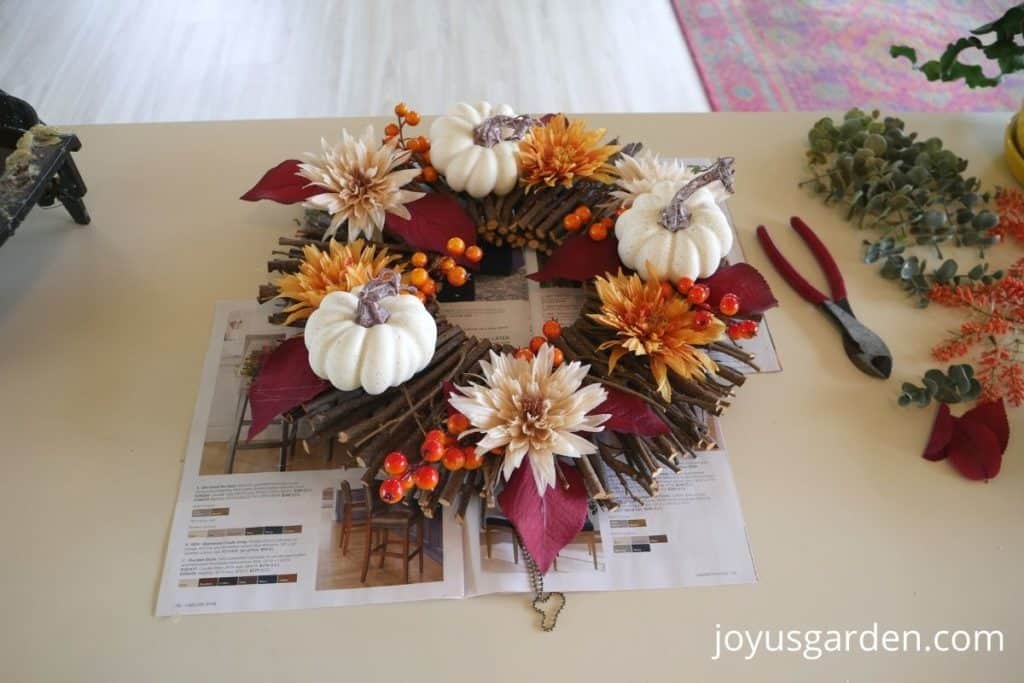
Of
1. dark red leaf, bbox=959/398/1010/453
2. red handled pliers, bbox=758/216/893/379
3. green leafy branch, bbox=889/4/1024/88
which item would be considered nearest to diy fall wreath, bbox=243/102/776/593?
red handled pliers, bbox=758/216/893/379

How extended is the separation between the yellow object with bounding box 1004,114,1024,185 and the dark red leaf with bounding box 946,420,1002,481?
19.0 inches

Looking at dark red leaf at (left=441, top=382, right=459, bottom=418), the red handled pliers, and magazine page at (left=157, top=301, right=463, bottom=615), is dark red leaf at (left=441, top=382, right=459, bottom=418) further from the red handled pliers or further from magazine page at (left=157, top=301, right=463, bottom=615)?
the red handled pliers

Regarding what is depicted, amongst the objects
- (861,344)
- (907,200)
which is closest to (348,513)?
(861,344)

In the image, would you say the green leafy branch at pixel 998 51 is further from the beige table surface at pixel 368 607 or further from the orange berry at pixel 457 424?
the orange berry at pixel 457 424

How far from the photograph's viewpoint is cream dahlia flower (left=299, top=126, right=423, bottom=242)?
76cm

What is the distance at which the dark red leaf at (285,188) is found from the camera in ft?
2.63

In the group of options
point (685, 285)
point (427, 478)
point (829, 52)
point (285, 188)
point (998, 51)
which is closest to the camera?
point (427, 478)

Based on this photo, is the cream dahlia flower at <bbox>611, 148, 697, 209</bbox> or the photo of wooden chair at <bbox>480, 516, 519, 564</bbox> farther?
the cream dahlia flower at <bbox>611, 148, 697, 209</bbox>

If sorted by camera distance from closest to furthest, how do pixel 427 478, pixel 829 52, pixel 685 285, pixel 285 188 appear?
1. pixel 427 478
2. pixel 685 285
3. pixel 285 188
4. pixel 829 52

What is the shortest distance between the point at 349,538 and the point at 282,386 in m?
0.17

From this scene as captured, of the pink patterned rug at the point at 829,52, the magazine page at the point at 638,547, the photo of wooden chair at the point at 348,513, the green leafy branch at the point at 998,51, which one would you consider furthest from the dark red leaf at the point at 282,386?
the pink patterned rug at the point at 829,52

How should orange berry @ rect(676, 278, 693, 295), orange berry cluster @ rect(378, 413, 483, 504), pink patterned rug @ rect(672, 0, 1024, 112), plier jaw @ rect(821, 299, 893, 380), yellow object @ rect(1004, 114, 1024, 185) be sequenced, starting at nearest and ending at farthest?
orange berry cluster @ rect(378, 413, 483, 504)
orange berry @ rect(676, 278, 693, 295)
plier jaw @ rect(821, 299, 893, 380)
yellow object @ rect(1004, 114, 1024, 185)
pink patterned rug @ rect(672, 0, 1024, 112)

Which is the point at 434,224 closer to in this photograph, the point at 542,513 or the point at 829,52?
the point at 542,513

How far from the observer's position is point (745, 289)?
2.39 feet
